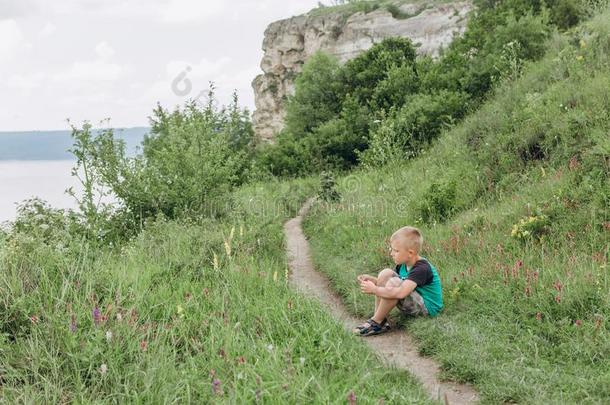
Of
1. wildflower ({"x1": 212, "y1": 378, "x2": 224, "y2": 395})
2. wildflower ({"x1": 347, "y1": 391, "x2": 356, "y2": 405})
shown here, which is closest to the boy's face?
wildflower ({"x1": 347, "y1": 391, "x2": 356, "y2": 405})

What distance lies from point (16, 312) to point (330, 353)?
280 cm

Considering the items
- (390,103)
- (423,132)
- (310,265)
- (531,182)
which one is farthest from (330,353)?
(390,103)

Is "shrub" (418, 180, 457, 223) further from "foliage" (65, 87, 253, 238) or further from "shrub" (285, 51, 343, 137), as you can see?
"shrub" (285, 51, 343, 137)

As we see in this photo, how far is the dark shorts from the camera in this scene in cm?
637

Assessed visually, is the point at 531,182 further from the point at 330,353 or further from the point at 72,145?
the point at 72,145

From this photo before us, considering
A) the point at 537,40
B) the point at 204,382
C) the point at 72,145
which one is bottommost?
the point at 204,382

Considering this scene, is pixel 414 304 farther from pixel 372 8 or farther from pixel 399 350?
pixel 372 8

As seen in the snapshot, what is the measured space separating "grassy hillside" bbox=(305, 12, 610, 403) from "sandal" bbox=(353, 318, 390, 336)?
1.21 ft

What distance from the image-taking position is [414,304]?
6379 mm

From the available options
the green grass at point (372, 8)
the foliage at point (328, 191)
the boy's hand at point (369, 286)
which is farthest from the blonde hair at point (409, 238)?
the green grass at point (372, 8)

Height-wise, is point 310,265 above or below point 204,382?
below

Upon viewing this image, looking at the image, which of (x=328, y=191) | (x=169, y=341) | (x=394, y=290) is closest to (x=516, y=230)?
(x=394, y=290)

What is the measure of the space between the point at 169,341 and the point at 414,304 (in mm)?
2767

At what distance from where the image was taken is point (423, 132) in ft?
59.4
